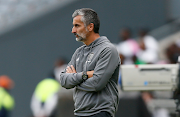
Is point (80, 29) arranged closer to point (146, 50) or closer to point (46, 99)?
point (46, 99)

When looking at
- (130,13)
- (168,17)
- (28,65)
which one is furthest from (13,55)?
(168,17)

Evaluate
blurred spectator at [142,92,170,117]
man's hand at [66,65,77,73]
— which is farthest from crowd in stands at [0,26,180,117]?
man's hand at [66,65,77,73]

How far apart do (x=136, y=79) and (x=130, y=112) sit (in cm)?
178

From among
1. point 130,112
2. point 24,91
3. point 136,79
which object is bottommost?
point 24,91

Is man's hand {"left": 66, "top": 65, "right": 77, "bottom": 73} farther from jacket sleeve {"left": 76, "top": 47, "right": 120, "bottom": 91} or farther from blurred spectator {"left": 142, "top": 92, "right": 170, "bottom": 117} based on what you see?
blurred spectator {"left": 142, "top": 92, "right": 170, "bottom": 117}

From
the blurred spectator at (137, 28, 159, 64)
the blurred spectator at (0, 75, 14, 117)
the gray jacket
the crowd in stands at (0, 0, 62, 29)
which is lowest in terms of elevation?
the blurred spectator at (0, 75, 14, 117)

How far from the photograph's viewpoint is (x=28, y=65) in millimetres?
14211

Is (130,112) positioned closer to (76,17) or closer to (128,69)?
(128,69)

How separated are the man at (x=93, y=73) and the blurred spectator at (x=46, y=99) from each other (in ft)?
16.5

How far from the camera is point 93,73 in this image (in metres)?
3.97

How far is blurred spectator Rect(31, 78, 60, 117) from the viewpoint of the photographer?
9125mm

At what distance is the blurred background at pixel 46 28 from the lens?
43.5 feet

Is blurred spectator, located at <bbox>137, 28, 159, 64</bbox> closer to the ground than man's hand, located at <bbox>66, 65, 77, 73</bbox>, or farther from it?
closer to the ground

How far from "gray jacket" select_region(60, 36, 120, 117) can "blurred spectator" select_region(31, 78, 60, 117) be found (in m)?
5.07
